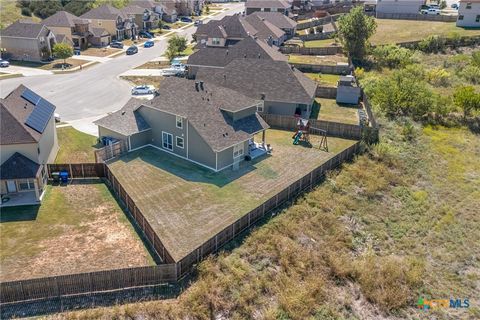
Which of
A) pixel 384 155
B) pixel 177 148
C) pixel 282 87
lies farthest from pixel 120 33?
pixel 384 155

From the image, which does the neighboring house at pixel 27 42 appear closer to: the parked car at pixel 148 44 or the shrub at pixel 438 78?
the parked car at pixel 148 44

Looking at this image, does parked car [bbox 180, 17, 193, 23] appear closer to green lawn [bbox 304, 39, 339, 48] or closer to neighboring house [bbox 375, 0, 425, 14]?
green lawn [bbox 304, 39, 339, 48]

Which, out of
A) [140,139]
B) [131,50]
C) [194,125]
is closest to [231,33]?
[131,50]

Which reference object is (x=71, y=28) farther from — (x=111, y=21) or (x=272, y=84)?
(x=272, y=84)

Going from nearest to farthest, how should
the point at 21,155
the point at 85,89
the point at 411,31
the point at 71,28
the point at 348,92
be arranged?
the point at 21,155, the point at 348,92, the point at 85,89, the point at 71,28, the point at 411,31

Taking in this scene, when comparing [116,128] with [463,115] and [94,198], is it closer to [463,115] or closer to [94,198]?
[94,198]

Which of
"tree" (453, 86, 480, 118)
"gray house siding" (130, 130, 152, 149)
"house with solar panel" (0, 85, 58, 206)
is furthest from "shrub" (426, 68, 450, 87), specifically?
"house with solar panel" (0, 85, 58, 206)
